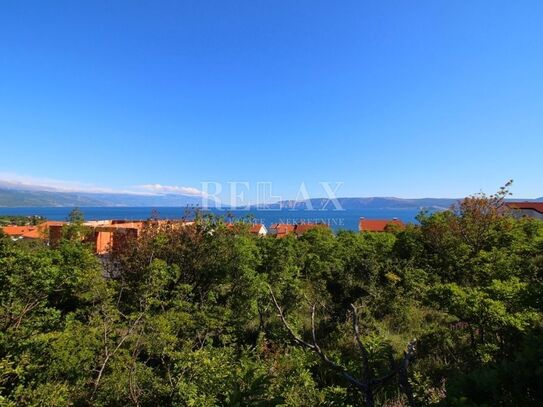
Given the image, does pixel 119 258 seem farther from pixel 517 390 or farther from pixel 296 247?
pixel 517 390

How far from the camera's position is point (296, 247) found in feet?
36.6

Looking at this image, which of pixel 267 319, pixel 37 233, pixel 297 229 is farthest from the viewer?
pixel 297 229

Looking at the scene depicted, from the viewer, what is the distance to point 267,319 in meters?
8.43

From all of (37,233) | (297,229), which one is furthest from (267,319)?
(297,229)

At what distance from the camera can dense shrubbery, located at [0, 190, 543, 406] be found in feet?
11.3

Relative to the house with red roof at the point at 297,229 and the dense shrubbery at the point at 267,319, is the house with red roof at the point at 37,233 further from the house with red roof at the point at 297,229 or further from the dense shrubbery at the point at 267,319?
the house with red roof at the point at 297,229

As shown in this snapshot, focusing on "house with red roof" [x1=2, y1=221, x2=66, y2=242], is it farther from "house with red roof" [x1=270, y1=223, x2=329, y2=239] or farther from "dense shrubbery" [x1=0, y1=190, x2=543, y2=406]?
"house with red roof" [x1=270, y1=223, x2=329, y2=239]

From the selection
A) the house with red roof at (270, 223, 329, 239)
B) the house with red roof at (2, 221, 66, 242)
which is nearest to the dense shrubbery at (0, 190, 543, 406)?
the house with red roof at (2, 221, 66, 242)

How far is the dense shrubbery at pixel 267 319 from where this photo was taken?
11.3ft

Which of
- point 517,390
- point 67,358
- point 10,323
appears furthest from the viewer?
point 10,323

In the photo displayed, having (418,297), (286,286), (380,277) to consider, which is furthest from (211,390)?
(380,277)

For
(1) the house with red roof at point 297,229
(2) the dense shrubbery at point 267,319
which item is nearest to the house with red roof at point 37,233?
(2) the dense shrubbery at point 267,319

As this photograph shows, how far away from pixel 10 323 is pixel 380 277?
8651 mm

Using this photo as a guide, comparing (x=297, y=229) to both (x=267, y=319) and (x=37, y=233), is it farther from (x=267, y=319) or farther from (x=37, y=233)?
(x=267, y=319)
